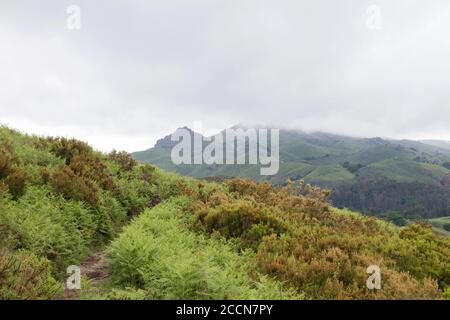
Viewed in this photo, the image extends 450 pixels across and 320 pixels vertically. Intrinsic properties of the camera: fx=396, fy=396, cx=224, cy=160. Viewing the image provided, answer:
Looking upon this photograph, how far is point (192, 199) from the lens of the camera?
58.3 feet

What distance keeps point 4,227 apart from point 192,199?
926 cm

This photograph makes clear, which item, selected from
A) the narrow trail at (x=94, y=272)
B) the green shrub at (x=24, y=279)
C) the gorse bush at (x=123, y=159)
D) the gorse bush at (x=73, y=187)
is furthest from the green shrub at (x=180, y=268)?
the gorse bush at (x=123, y=159)

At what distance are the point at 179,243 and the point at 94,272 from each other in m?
2.44

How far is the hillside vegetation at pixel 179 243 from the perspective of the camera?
7840 millimetres

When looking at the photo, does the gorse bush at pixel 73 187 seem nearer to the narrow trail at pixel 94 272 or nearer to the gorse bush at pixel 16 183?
the gorse bush at pixel 16 183

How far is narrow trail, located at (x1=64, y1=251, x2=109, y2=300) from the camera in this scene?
26.5 feet

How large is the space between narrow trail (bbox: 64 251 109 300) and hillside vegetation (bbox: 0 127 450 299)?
0.19 m

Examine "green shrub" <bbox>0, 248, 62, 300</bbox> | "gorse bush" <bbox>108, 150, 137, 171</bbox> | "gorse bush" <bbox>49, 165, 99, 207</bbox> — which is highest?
"gorse bush" <bbox>108, 150, 137, 171</bbox>

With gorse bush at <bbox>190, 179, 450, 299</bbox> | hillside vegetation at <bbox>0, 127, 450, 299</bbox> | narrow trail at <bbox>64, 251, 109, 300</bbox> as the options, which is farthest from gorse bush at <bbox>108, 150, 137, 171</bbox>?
narrow trail at <bbox>64, 251, 109, 300</bbox>

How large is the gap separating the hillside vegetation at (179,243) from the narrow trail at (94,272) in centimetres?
19

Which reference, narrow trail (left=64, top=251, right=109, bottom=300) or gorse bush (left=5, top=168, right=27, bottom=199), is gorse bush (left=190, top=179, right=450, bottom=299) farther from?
gorse bush (left=5, top=168, right=27, bottom=199)

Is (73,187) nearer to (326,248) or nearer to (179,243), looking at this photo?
(179,243)
